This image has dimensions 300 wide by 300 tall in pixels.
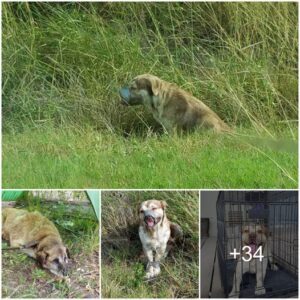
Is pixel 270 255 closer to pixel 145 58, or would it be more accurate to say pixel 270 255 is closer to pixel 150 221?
pixel 150 221

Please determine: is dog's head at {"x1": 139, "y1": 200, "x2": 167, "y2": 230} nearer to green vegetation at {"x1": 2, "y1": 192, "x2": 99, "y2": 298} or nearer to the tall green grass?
green vegetation at {"x1": 2, "y1": 192, "x2": 99, "y2": 298}

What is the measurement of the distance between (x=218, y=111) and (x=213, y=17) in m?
0.84

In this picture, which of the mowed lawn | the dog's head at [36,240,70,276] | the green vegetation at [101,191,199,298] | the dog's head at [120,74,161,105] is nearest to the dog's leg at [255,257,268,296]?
the green vegetation at [101,191,199,298]

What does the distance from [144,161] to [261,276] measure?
4.50 feet

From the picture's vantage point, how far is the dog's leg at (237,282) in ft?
22.3

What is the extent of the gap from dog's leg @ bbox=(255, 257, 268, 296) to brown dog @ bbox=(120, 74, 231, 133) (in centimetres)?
119

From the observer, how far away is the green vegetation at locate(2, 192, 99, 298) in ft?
21.8

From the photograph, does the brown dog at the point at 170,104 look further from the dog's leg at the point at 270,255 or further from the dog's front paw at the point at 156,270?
the dog's front paw at the point at 156,270

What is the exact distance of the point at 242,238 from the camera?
6809mm

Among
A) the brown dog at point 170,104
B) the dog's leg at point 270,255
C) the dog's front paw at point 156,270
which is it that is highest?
the brown dog at point 170,104

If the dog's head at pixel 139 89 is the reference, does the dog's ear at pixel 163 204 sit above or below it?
below

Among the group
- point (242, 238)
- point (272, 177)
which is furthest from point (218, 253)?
point (272, 177)

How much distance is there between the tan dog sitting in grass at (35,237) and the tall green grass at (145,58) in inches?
35.0

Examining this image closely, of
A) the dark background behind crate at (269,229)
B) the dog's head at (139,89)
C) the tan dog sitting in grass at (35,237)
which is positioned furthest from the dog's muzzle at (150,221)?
the dog's head at (139,89)
